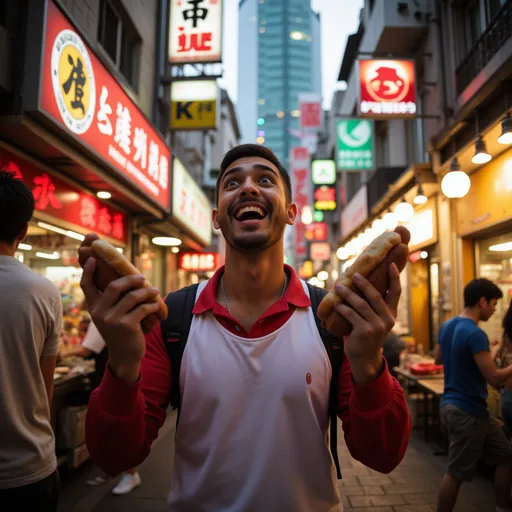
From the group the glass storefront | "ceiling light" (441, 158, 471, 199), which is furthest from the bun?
the glass storefront

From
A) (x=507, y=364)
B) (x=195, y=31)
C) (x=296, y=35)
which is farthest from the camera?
(x=296, y=35)

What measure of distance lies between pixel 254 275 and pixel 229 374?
524 millimetres

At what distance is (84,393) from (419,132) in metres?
11.5

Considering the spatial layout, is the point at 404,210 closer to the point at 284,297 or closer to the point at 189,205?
→ the point at 189,205

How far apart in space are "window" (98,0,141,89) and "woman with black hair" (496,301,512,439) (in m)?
8.62

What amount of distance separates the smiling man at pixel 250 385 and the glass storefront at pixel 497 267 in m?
6.56

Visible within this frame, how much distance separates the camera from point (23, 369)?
237 centimetres

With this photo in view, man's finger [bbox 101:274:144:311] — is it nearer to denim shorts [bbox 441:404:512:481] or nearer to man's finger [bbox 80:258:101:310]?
man's finger [bbox 80:258:101:310]

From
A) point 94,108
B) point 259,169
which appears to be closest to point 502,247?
point 259,169

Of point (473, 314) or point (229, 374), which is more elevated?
point (473, 314)

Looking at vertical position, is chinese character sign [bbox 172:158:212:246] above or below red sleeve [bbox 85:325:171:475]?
above

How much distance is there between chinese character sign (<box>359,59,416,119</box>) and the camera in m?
9.29

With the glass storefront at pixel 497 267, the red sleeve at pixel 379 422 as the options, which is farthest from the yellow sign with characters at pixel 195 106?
the red sleeve at pixel 379 422

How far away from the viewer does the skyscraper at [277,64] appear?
122 m
